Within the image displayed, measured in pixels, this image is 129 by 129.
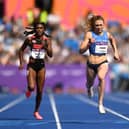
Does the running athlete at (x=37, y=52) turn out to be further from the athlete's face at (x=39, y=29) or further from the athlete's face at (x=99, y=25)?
the athlete's face at (x=99, y=25)

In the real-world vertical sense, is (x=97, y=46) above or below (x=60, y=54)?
above

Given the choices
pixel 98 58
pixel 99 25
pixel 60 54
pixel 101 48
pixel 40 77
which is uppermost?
pixel 99 25

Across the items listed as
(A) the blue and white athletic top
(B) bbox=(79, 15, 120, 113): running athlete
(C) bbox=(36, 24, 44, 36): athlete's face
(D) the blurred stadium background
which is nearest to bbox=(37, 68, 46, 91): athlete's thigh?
(C) bbox=(36, 24, 44, 36): athlete's face

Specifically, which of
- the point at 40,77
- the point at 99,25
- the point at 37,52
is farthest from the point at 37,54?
the point at 99,25

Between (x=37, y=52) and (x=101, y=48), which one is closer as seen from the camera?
(x=37, y=52)

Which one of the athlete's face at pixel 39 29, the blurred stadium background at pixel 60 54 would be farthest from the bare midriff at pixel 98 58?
the blurred stadium background at pixel 60 54

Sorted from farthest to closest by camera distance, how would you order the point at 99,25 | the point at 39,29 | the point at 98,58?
1. the point at 98,58
2. the point at 99,25
3. the point at 39,29

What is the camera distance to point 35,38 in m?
11.8

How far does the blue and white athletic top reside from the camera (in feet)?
40.4

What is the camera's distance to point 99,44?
12312mm

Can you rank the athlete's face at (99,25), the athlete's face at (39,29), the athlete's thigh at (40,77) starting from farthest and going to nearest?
the athlete's face at (99,25) → the athlete's thigh at (40,77) → the athlete's face at (39,29)

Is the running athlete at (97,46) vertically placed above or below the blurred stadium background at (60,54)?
above

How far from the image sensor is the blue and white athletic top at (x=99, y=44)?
12320 millimetres

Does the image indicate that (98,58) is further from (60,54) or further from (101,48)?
(60,54)
